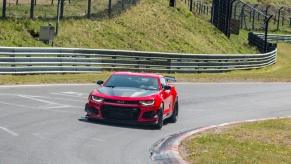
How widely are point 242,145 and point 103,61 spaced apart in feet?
62.5

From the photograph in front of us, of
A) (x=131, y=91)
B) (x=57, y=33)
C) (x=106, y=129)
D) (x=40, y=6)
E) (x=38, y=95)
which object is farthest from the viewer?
(x=40, y=6)

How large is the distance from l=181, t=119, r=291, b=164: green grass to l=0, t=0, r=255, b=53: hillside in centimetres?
1761

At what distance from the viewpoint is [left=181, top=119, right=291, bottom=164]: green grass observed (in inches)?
485

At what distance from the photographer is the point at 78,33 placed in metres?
37.5

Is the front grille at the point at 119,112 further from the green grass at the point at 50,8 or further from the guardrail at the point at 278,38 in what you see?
the guardrail at the point at 278,38

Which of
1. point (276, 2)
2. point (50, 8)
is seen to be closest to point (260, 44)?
point (50, 8)

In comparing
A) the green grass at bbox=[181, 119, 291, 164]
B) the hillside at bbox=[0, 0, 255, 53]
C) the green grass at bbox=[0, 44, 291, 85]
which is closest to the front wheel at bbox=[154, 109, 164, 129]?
the green grass at bbox=[181, 119, 291, 164]

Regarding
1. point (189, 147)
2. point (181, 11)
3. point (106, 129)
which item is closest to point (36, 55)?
point (106, 129)

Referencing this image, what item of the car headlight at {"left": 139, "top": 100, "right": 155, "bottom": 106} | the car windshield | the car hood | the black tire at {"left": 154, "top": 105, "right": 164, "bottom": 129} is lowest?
the black tire at {"left": 154, "top": 105, "right": 164, "bottom": 129}

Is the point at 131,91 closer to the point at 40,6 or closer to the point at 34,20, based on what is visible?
the point at 34,20

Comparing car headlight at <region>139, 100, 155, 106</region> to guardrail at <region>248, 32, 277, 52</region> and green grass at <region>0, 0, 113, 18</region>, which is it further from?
guardrail at <region>248, 32, 277, 52</region>

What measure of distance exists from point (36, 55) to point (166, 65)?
9041 millimetres

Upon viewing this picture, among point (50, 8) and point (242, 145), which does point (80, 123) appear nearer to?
point (242, 145)

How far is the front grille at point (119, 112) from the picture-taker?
1606cm
